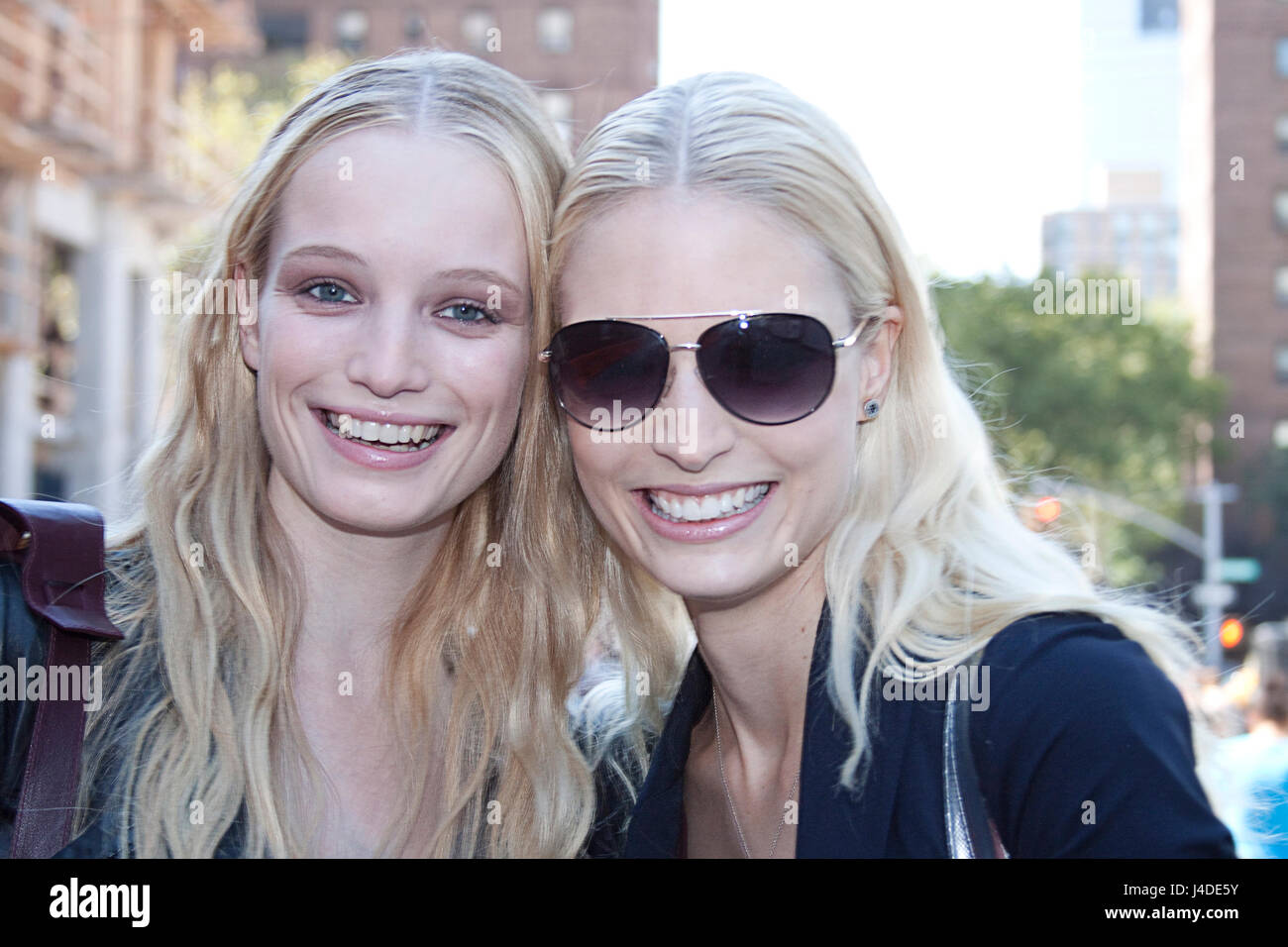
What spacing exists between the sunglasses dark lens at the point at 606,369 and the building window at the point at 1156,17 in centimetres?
10838

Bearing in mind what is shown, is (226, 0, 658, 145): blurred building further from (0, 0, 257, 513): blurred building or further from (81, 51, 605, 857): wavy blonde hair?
(81, 51, 605, 857): wavy blonde hair

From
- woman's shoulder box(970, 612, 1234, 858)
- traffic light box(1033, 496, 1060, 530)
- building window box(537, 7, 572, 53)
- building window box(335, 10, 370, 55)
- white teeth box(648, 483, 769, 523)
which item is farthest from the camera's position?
building window box(335, 10, 370, 55)

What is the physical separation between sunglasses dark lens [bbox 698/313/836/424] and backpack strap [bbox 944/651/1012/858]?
683 mm

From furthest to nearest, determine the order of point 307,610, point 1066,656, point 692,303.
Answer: point 307,610 → point 692,303 → point 1066,656

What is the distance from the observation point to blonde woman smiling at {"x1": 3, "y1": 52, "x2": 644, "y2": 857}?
262 cm

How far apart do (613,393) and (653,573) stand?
1.25ft

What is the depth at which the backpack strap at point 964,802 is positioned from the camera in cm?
214

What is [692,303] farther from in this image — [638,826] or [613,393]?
[638,826]

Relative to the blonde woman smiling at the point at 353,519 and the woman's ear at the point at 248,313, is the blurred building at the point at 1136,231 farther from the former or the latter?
the woman's ear at the point at 248,313

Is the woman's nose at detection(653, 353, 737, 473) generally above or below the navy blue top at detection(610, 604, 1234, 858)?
above

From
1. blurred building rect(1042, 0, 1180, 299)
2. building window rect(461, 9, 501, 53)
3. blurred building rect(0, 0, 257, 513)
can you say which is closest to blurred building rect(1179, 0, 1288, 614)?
building window rect(461, 9, 501, 53)

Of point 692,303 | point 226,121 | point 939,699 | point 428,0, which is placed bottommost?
point 939,699
